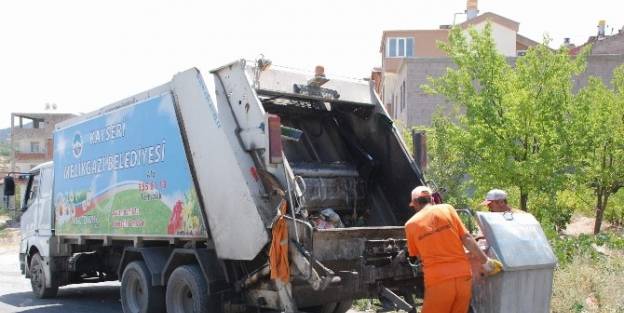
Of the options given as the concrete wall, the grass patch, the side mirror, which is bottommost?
the grass patch

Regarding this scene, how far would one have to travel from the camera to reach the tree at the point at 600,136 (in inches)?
452

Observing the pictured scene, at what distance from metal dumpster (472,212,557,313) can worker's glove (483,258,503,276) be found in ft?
0.28

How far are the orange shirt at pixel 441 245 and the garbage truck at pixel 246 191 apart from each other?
0.74 meters

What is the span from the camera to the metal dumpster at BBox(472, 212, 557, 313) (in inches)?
202

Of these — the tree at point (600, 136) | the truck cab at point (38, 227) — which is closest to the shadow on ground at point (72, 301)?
the truck cab at point (38, 227)

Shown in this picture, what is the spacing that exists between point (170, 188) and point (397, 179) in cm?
234

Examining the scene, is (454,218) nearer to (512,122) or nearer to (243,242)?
(243,242)

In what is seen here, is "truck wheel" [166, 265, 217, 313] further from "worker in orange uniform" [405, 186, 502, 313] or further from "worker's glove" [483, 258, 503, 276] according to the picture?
"worker's glove" [483, 258, 503, 276]

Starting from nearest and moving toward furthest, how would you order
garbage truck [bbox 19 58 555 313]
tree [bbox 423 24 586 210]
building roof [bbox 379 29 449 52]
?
garbage truck [bbox 19 58 555 313]
tree [bbox 423 24 586 210]
building roof [bbox 379 29 449 52]

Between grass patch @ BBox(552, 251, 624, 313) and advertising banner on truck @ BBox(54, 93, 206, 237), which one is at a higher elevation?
advertising banner on truck @ BBox(54, 93, 206, 237)

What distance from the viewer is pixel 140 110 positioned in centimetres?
725

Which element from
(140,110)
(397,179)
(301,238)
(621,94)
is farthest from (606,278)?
(621,94)

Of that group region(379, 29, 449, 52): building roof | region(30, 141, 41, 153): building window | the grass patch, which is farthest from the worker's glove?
region(30, 141, 41, 153): building window

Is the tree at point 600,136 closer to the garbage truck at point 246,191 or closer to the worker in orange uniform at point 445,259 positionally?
the garbage truck at point 246,191
